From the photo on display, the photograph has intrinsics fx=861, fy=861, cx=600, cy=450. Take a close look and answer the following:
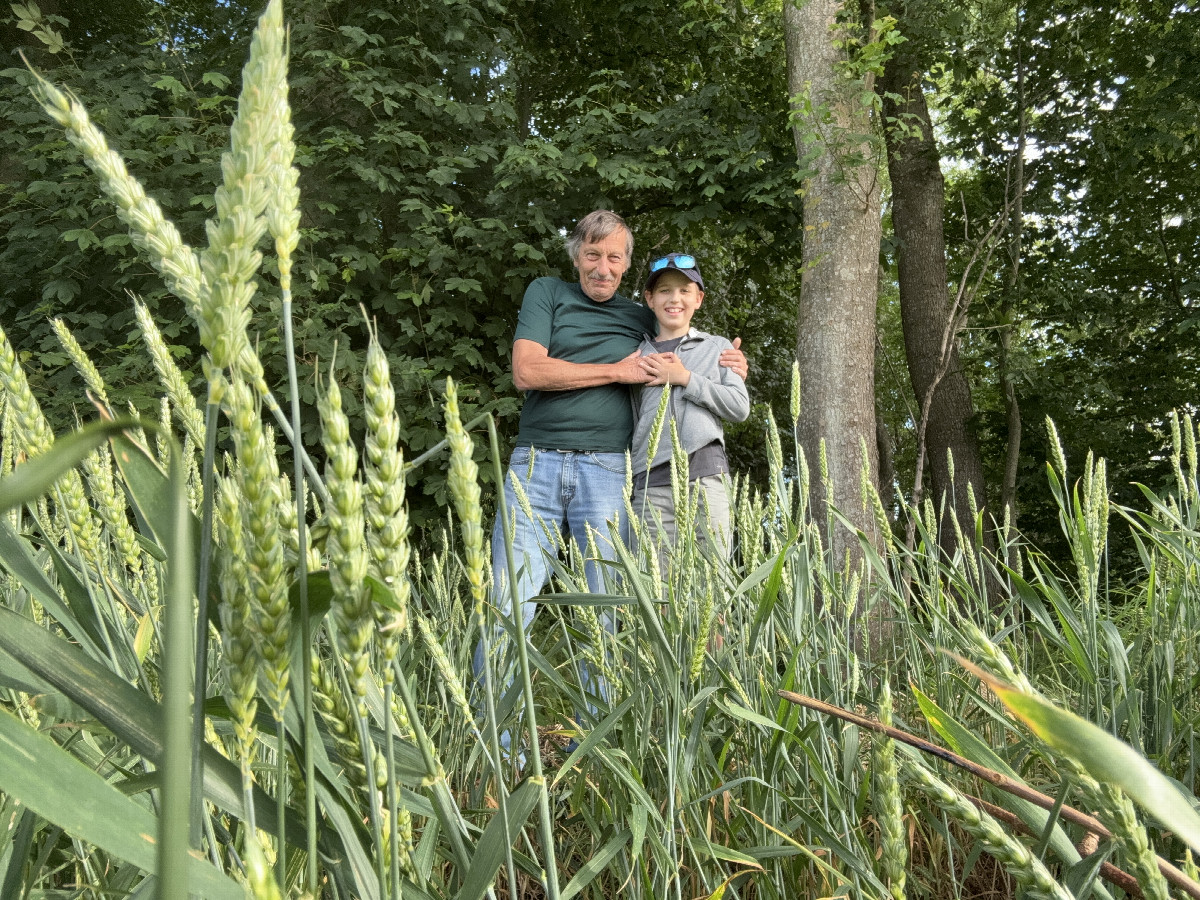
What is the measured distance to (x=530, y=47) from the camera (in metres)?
6.80

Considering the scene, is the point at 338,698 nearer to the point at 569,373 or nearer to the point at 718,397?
the point at 718,397

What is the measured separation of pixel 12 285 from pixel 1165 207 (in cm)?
939

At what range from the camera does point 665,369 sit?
3090 millimetres

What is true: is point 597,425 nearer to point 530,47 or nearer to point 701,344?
point 701,344

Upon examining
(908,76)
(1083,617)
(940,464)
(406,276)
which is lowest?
(940,464)

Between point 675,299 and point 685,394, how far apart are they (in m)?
0.49

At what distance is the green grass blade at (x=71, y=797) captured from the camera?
0.36 metres

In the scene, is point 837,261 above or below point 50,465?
above

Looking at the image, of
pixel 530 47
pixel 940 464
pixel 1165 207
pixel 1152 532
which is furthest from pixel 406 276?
pixel 1165 207

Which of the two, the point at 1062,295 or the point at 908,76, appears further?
the point at 1062,295

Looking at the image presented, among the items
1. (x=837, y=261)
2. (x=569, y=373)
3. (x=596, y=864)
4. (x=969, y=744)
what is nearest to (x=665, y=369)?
(x=569, y=373)

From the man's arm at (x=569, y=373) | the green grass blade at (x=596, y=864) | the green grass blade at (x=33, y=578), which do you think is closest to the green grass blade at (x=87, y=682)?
the green grass blade at (x=33, y=578)

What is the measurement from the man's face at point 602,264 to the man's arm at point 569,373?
0.38 meters

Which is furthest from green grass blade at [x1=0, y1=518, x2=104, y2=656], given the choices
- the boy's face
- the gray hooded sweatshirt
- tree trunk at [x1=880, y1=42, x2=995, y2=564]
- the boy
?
tree trunk at [x1=880, y1=42, x2=995, y2=564]
